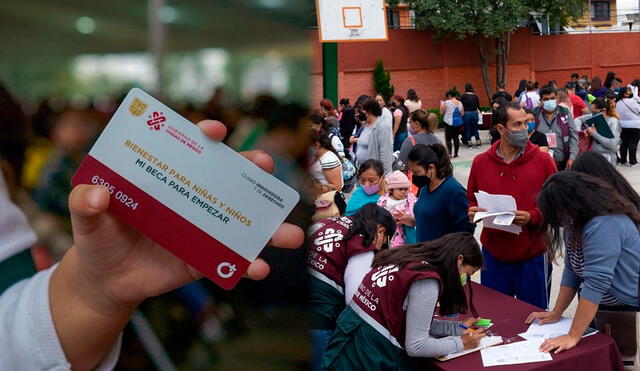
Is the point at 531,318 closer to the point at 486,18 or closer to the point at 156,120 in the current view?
the point at 156,120

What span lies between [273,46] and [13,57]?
0.33 m

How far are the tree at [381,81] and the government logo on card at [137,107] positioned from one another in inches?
594

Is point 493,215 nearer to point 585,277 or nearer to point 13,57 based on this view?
point 585,277

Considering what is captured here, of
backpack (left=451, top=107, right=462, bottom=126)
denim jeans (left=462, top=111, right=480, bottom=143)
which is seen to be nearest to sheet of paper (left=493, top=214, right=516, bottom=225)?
backpack (left=451, top=107, right=462, bottom=126)

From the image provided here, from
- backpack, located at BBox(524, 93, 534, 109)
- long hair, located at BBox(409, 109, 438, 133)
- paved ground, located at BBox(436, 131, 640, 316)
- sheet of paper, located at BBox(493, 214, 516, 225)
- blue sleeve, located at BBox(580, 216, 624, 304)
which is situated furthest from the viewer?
backpack, located at BBox(524, 93, 534, 109)

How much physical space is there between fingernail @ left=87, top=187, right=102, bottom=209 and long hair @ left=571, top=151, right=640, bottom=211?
6.31 ft

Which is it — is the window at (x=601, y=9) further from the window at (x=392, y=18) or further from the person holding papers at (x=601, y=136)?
the person holding papers at (x=601, y=136)

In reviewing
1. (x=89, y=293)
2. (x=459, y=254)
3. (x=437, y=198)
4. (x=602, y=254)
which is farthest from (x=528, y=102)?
(x=89, y=293)

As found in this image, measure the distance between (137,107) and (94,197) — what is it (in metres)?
0.10

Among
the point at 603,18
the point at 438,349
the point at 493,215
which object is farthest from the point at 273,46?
the point at 603,18

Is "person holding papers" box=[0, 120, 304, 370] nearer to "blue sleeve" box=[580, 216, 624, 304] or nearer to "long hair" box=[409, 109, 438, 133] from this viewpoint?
"blue sleeve" box=[580, 216, 624, 304]

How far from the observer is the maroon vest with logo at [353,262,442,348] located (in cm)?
189

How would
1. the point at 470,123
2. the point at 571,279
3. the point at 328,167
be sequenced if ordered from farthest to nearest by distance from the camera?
the point at 470,123
the point at 328,167
the point at 571,279

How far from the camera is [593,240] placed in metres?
2.00
